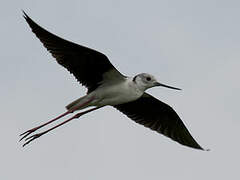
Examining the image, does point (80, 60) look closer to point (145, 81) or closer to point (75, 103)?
point (75, 103)

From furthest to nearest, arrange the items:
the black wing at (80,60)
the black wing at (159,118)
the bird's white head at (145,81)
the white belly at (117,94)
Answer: the black wing at (159,118), the bird's white head at (145,81), the white belly at (117,94), the black wing at (80,60)

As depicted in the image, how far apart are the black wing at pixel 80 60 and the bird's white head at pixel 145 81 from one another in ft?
1.18

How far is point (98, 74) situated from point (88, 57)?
0.54m

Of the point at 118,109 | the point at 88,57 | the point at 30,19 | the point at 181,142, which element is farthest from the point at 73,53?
the point at 181,142

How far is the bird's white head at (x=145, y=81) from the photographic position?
15.2 m

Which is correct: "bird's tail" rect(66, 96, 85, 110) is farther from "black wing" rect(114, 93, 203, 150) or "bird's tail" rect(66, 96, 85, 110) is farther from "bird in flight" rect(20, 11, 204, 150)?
"black wing" rect(114, 93, 203, 150)

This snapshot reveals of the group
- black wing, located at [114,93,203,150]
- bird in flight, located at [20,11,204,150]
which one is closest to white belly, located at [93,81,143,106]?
bird in flight, located at [20,11,204,150]

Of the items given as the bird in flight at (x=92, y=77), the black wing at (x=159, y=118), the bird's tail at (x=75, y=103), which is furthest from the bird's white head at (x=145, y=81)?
the black wing at (x=159, y=118)

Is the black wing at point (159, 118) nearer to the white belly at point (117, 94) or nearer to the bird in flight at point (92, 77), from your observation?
A: the bird in flight at point (92, 77)

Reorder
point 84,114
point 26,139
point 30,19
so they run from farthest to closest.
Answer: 1. point 84,114
2. point 26,139
3. point 30,19

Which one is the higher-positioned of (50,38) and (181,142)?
(50,38)

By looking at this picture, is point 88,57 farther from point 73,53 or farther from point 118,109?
point 118,109

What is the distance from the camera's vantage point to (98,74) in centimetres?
1536

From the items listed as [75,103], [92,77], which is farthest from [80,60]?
[75,103]
